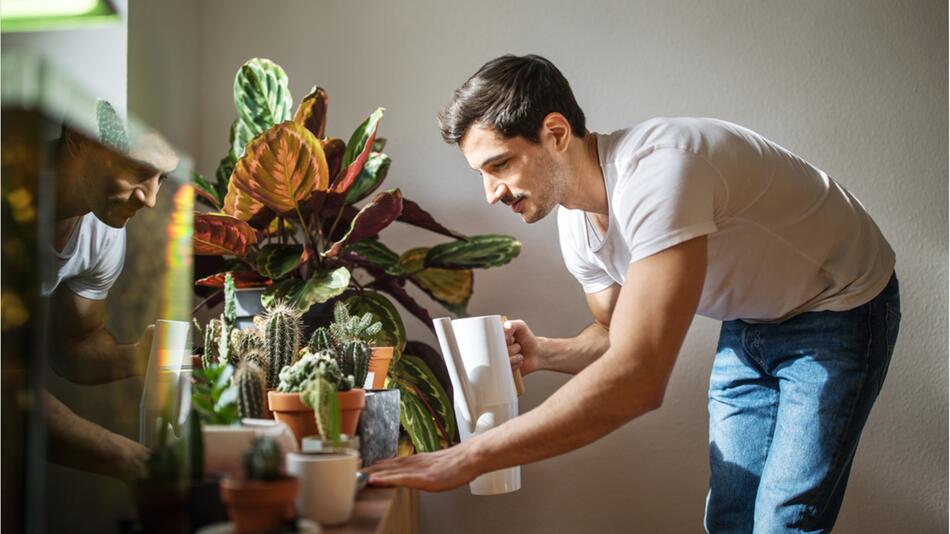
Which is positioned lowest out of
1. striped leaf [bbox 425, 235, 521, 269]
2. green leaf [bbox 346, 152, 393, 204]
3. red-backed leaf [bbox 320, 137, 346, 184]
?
striped leaf [bbox 425, 235, 521, 269]

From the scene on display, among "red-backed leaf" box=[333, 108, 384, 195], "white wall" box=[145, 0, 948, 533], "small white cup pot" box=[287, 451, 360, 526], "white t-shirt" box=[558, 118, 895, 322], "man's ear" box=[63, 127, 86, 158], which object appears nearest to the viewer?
"man's ear" box=[63, 127, 86, 158]

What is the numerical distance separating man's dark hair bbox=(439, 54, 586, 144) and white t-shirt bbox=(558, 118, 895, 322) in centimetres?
12

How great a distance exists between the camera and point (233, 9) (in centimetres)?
234

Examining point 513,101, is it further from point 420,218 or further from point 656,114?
point 656,114

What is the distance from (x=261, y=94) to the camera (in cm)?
190

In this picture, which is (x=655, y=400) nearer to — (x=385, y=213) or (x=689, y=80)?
(x=385, y=213)

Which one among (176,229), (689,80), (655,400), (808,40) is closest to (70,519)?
(176,229)

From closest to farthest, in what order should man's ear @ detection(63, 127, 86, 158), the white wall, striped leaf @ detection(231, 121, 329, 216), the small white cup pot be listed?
man's ear @ detection(63, 127, 86, 158)
the small white cup pot
striped leaf @ detection(231, 121, 329, 216)
the white wall

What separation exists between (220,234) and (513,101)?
0.72m

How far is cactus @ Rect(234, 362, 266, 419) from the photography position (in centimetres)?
92

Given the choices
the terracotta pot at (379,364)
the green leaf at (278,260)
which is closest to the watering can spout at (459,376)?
the terracotta pot at (379,364)

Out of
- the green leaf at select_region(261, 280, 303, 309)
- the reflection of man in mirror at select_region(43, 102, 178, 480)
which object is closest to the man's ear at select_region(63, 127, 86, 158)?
the reflection of man in mirror at select_region(43, 102, 178, 480)

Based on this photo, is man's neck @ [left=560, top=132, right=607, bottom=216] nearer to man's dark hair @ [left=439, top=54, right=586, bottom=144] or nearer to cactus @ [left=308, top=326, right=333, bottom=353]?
man's dark hair @ [left=439, top=54, right=586, bottom=144]

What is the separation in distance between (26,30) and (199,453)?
33 centimetres
